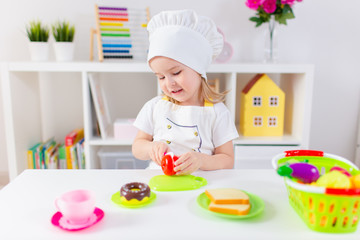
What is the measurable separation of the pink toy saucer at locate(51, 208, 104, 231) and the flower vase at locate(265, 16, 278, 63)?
1591 millimetres

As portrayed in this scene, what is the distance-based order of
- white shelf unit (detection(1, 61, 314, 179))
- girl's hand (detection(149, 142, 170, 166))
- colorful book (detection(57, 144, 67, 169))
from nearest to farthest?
girl's hand (detection(149, 142, 170, 166)) → white shelf unit (detection(1, 61, 314, 179)) → colorful book (detection(57, 144, 67, 169))

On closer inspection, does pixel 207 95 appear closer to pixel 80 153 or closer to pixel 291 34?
pixel 80 153

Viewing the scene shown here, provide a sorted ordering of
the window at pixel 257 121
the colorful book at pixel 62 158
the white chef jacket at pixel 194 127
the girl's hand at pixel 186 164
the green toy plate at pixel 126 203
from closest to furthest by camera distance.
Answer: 1. the green toy plate at pixel 126 203
2. the girl's hand at pixel 186 164
3. the white chef jacket at pixel 194 127
4. the window at pixel 257 121
5. the colorful book at pixel 62 158

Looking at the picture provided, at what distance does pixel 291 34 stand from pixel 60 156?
1.72 metres

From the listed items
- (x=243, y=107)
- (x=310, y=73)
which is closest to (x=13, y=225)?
(x=243, y=107)

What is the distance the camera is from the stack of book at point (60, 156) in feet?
6.66

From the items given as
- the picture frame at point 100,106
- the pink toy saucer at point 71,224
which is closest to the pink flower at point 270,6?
the picture frame at point 100,106

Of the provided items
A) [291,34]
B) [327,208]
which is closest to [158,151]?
[327,208]

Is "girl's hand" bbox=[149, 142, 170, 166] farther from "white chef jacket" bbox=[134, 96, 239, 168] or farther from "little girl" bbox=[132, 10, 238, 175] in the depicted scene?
"white chef jacket" bbox=[134, 96, 239, 168]

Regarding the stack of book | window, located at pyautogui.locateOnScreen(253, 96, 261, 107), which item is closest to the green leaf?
the stack of book

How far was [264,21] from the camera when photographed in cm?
198

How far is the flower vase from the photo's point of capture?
201cm

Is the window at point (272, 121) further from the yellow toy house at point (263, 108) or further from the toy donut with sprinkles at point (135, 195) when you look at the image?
the toy donut with sprinkles at point (135, 195)

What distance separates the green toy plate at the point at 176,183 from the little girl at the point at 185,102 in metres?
0.05
